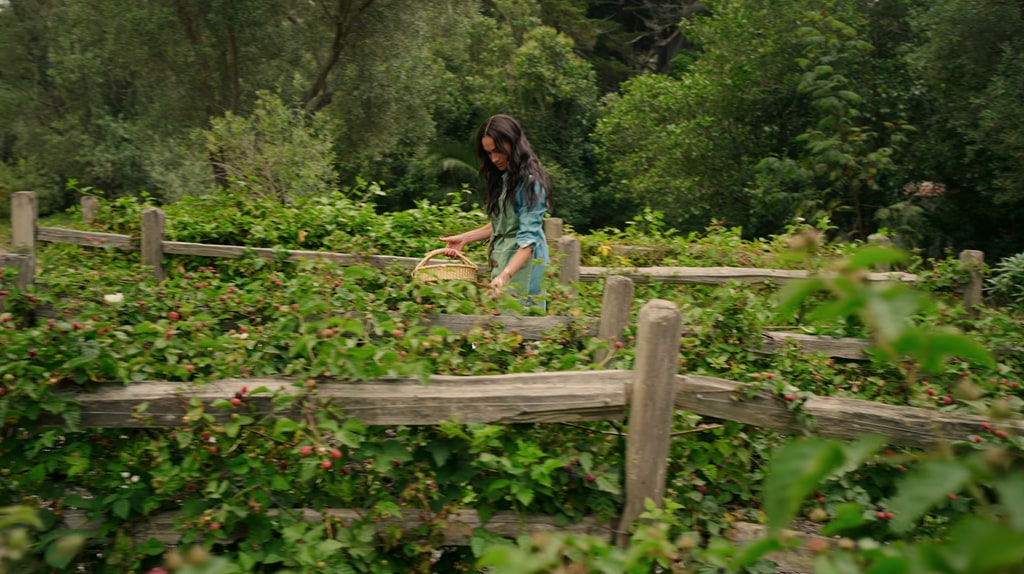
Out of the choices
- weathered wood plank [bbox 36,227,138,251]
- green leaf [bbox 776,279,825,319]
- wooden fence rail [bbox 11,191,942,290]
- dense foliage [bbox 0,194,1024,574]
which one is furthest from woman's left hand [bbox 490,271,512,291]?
weathered wood plank [bbox 36,227,138,251]

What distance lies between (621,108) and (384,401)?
64.7 ft

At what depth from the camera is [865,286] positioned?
3.48ft

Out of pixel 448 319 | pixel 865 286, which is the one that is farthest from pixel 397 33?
pixel 865 286

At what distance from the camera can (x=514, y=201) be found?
4574 mm

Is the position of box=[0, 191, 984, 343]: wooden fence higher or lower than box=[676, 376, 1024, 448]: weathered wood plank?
higher

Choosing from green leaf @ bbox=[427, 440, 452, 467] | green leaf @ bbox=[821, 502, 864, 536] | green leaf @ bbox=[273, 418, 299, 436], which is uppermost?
green leaf @ bbox=[821, 502, 864, 536]

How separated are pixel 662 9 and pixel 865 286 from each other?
3421 centimetres

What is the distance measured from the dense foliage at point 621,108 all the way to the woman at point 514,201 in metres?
5.21

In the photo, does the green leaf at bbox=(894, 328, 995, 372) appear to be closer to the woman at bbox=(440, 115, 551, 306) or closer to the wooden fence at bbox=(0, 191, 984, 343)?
the wooden fence at bbox=(0, 191, 984, 343)

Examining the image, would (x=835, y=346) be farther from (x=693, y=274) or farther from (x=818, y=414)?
(x=818, y=414)

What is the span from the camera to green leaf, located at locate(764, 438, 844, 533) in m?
1.07

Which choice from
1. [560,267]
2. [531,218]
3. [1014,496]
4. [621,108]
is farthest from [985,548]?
[621,108]

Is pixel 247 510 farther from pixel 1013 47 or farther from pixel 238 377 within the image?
pixel 1013 47

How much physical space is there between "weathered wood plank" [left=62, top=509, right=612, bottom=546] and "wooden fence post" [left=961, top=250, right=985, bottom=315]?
4.83 metres
